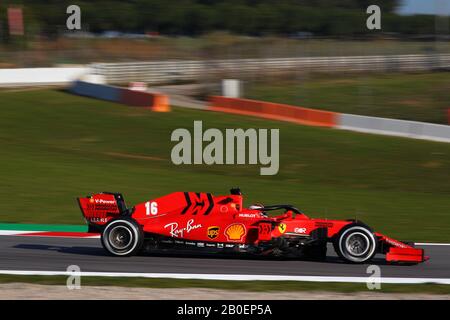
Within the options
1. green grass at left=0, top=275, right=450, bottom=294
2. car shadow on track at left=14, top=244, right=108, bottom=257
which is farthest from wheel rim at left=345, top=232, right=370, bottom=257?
car shadow on track at left=14, top=244, right=108, bottom=257

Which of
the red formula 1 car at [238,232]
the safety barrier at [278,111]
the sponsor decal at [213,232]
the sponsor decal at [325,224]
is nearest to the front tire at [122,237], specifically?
the red formula 1 car at [238,232]

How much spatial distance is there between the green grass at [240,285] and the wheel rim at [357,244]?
0.86m

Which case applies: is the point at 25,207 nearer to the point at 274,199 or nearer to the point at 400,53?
the point at 274,199

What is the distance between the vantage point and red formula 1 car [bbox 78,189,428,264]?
31.9 feet

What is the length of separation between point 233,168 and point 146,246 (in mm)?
10276

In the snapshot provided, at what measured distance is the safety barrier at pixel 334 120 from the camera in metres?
22.9

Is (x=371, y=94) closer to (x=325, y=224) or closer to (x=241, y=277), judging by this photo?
(x=325, y=224)

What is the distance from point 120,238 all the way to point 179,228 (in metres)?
0.76

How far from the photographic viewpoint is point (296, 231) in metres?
9.79

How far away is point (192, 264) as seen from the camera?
9867mm

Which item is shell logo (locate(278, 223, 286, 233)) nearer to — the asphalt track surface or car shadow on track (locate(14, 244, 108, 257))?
the asphalt track surface

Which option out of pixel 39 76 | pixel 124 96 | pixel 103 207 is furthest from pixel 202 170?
pixel 39 76

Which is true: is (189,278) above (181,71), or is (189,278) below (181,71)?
below
